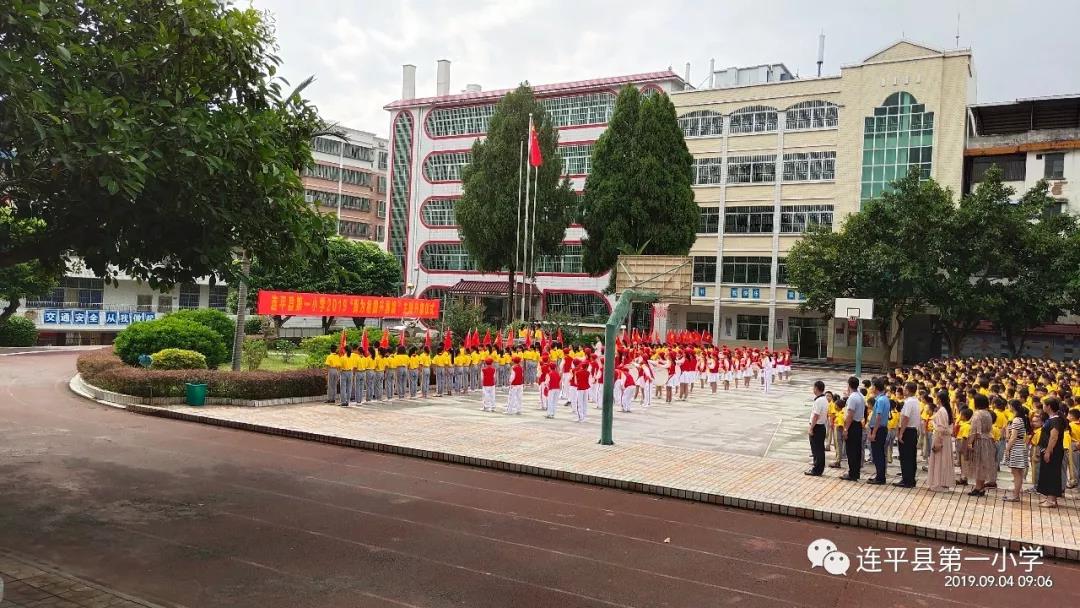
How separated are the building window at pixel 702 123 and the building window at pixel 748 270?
7.19m

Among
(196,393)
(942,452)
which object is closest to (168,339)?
(196,393)

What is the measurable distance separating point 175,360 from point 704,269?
101ft

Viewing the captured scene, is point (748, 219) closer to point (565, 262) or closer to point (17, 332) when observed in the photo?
point (565, 262)

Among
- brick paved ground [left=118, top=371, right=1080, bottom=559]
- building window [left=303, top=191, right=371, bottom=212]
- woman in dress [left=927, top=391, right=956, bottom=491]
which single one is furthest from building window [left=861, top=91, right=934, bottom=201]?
building window [left=303, top=191, right=371, bottom=212]

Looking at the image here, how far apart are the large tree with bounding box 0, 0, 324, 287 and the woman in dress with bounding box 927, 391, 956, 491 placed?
9033 millimetres

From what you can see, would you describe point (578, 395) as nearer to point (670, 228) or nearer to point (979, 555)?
point (979, 555)

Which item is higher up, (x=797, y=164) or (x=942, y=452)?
(x=797, y=164)

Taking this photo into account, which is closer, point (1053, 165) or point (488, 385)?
point (488, 385)

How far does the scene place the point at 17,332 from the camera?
3425 centimetres

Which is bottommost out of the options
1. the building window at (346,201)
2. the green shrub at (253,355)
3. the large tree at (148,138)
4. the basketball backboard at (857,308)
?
the green shrub at (253,355)

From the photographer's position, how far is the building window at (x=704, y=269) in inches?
1704

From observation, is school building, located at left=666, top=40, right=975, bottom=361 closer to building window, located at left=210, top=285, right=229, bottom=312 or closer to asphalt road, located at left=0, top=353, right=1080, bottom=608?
asphalt road, located at left=0, top=353, right=1080, bottom=608

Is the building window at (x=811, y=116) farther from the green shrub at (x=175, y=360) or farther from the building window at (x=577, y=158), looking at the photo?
the green shrub at (x=175, y=360)

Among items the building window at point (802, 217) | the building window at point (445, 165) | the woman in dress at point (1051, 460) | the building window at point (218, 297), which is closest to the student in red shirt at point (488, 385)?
the woman in dress at point (1051, 460)
